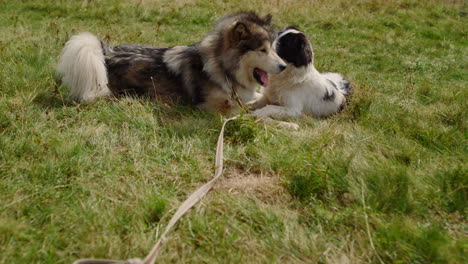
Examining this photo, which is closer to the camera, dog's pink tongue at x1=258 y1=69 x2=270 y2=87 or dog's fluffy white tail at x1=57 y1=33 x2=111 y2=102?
dog's fluffy white tail at x1=57 y1=33 x2=111 y2=102

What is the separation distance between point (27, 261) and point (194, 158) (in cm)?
154

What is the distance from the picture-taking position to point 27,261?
6.42 feet

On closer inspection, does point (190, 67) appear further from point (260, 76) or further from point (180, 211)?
point (180, 211)

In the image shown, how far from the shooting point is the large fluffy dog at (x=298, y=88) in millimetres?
4664

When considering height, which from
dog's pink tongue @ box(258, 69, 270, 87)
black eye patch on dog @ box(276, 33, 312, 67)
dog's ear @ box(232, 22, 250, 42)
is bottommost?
dog's pink tongue @ box(258, 69, 270, 87)

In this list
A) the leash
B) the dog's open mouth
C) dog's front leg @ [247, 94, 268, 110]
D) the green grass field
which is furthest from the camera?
dog's front leg @ [247, 94, 268, 110]

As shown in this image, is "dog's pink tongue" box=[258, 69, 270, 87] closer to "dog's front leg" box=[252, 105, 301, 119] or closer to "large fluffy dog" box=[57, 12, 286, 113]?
"large fluffy dog" box=[57, 12, 286, 113]

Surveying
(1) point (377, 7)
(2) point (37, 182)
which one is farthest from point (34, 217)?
(1) point (377, 7)

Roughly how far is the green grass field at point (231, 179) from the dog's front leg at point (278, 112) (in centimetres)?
26

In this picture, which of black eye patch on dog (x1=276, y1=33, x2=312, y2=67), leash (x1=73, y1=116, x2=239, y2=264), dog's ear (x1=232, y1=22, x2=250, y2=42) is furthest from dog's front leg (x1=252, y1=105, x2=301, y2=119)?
leash (x1=73, y1=116, x2=239, y2=264)

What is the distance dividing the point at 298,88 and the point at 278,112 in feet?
1.58

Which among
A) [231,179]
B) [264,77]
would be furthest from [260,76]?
[231,179]

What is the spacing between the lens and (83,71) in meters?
4.30

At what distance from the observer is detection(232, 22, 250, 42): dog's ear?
4.21 m
